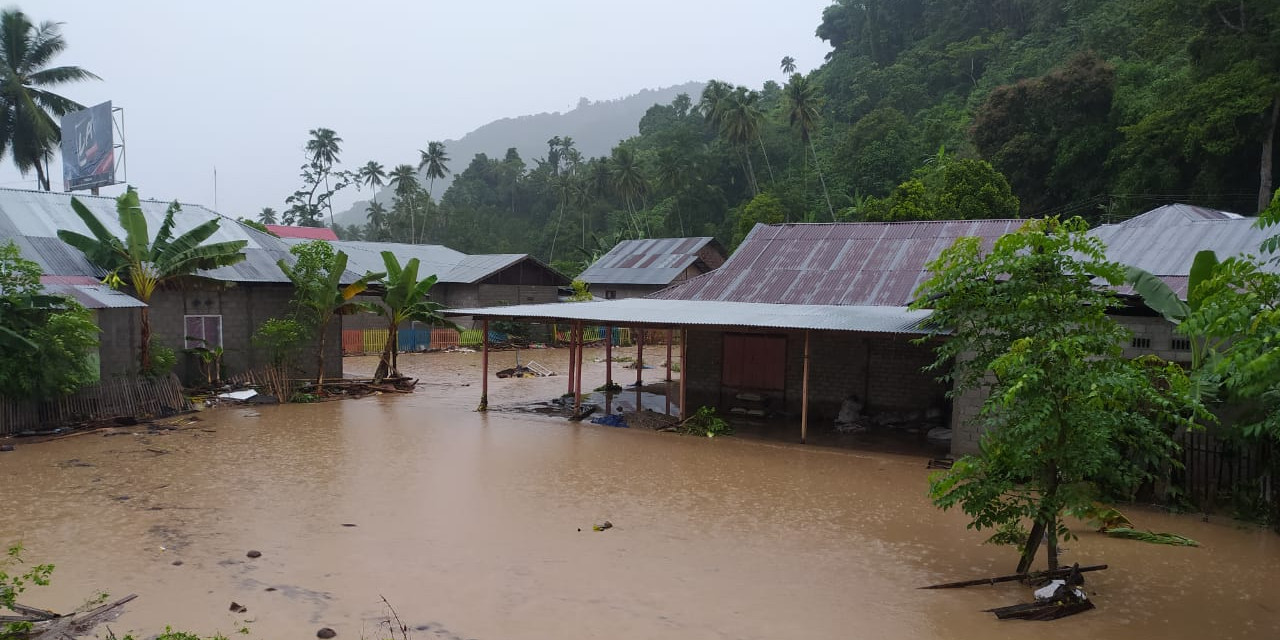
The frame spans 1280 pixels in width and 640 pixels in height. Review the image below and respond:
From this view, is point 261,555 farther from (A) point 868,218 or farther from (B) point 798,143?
(B) point 798,143

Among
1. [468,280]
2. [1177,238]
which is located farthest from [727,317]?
[468,280]

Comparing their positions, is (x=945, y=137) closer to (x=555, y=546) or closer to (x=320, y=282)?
(x=320, y=282)

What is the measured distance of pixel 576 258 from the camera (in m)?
64.9

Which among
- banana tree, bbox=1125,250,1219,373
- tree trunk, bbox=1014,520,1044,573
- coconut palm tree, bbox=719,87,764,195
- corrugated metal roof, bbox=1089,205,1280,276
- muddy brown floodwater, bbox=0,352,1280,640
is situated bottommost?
muddy brown floodwater, bbox=0,352,1280,640

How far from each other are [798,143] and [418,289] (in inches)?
1866

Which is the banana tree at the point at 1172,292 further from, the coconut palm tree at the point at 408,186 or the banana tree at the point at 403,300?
the coconut palm tree at the point at 408,186

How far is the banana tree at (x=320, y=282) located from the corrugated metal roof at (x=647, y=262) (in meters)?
20.9

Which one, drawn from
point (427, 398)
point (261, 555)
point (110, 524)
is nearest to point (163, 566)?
point (261, 555)

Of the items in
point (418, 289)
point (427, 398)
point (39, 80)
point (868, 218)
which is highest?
point (39, 80)

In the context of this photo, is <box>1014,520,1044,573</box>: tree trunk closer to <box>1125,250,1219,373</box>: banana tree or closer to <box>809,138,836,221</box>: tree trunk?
<box>1125,250,1219,373</box>: banana tree

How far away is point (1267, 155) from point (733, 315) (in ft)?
79.6

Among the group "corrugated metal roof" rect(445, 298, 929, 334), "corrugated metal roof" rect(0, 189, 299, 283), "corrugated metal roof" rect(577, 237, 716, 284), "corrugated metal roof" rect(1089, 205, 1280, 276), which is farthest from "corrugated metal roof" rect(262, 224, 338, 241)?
"corrugated metal roof" rect(1089, 205, 1280, 276)

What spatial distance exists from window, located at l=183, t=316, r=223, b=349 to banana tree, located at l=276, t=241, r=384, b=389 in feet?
6.18

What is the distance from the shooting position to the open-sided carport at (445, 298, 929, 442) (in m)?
14.7
